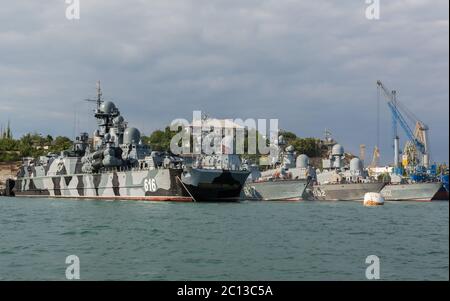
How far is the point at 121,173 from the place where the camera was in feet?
197

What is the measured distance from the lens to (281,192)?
74.4 metres

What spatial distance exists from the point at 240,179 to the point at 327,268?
129 feet

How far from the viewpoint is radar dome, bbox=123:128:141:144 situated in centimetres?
6687

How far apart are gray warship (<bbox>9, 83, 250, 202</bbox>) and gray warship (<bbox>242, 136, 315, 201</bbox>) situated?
9.81 metres

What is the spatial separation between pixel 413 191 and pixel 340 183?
9.92m

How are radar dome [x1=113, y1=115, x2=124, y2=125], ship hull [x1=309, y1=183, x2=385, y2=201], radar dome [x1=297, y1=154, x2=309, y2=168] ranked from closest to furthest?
radar dome [x1=113, y1=115, x2=124, y2=125] < ship hull [x1=309, y1=183, x2=385, y2=201] < radar dome [x1=297, y1=154, x2=309, y2=168]

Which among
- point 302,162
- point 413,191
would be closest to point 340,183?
point 413,191

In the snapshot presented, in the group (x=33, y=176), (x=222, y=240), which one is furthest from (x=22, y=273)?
(x=33, y=176)

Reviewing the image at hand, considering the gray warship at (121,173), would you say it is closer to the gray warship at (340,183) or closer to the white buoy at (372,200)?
the white buoy at (372,200)

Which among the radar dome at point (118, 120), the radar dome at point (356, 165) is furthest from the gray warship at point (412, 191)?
the radar dome at point (118, 120)

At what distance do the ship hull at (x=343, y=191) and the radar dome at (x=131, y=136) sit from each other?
27.1 metres

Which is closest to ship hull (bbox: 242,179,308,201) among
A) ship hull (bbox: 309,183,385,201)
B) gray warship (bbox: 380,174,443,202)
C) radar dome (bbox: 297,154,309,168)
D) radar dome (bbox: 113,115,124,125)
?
ship hull (bbox: 309,183,385,201)

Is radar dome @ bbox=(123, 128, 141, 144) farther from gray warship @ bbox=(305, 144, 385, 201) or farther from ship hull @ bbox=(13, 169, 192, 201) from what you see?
gray warship @ bbox=(305, 144, 385, 201)
